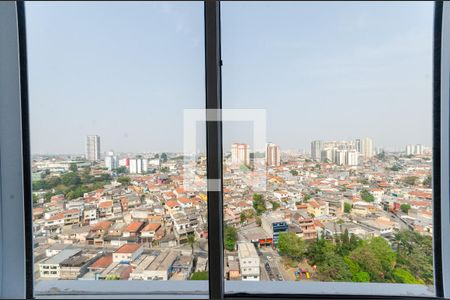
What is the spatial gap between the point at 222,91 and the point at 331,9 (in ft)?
2.40

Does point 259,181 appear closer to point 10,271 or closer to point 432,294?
point 432,294

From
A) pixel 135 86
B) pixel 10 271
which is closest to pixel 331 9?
pixel 135 86

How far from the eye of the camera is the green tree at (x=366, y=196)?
133 centimetres

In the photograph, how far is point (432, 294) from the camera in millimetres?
1333

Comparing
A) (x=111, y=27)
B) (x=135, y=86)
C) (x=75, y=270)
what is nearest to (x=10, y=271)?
(x=75, y=270)

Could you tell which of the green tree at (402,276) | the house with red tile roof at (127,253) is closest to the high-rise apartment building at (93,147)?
the house with red tile roof at (127,253)

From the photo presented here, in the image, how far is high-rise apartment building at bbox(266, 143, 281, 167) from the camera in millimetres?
1312

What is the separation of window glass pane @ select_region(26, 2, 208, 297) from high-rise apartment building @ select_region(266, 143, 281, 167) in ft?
1.44

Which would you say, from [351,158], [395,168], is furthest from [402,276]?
[351,158]

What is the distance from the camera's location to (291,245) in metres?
1.34

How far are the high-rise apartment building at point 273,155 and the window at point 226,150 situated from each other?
0.01m

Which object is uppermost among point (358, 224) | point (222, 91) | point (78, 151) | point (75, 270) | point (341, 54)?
point (341, 54)

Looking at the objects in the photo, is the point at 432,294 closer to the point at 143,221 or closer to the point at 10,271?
the point at 143,221

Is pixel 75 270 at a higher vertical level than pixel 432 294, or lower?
higher
